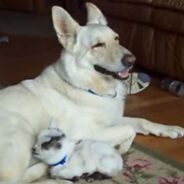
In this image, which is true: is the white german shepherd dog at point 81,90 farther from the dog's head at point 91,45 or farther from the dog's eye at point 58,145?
the dog's eye at point 58,145

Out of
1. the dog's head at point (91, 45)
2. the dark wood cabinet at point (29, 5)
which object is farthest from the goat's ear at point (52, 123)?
the dark wood cabinet at point (29, 5)

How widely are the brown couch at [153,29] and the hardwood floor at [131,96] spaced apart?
189 millimetres

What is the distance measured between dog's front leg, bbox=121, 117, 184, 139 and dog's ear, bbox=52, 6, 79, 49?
0.48 metres

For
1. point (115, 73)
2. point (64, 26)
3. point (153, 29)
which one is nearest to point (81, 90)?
point (115, 73)

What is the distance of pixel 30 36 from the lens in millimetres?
4883

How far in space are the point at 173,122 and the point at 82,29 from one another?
29.2 inches

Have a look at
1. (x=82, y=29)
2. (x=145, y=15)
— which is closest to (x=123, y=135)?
(x=82, y=29)

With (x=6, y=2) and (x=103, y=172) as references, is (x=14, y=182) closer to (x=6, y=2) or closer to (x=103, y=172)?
(x=103, y=172)

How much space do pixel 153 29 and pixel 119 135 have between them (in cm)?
134

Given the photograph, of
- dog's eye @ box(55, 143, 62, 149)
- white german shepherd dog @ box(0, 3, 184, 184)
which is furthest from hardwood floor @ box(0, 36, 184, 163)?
dog's eye @ box(55, 143, 62, 149)

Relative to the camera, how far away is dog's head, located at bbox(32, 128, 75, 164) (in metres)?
1.70

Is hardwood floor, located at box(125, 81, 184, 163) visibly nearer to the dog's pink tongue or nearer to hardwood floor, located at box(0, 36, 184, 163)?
hardwood floor, located at box(0, 36, 184, 163)

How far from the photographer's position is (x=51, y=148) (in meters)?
1.70

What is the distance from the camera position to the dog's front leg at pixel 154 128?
7.22ft
